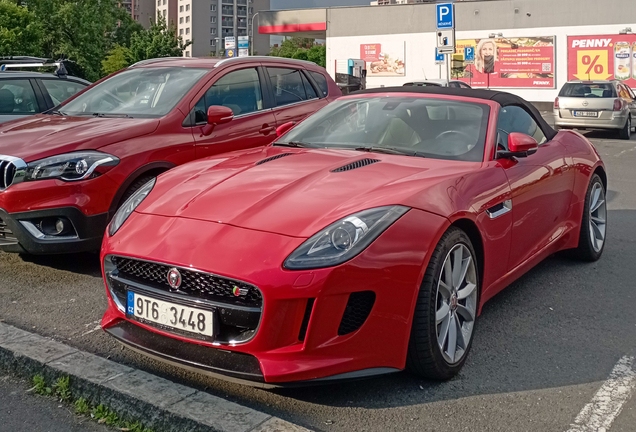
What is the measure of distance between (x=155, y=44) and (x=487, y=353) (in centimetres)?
5707

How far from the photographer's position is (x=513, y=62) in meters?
42.3

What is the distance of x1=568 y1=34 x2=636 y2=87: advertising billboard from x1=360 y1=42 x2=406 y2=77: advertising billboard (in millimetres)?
10768

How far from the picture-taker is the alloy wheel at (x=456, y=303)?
11.2 feet

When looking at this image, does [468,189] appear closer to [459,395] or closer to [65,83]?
[459,395]

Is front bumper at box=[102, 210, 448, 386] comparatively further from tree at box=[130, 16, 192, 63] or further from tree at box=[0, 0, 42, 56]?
tree at box=[130, 16, 192, 63]

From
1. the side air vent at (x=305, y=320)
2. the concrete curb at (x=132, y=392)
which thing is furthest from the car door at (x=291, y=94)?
the side air vent at (x=305, y=320)

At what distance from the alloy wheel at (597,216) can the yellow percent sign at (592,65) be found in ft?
120

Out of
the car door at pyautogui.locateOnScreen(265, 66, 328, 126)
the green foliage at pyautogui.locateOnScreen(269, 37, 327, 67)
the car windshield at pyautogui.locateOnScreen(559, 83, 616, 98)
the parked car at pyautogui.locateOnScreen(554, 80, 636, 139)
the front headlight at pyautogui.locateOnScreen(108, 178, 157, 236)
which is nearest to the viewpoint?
the front headlight at pyautogui.locateOnScreen(108, 178, 157, 236)

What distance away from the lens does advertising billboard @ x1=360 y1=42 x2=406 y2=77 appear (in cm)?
4662

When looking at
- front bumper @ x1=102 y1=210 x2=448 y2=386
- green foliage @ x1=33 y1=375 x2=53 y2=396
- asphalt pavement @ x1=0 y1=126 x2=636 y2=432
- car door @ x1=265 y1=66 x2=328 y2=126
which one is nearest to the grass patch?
green foliage @ x1=33 y1=375 x2=53 y2=396

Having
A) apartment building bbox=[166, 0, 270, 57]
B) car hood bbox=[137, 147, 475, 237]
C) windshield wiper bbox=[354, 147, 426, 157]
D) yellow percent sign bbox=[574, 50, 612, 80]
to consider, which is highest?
apartment building bbox=[166, 0, 270, 57]

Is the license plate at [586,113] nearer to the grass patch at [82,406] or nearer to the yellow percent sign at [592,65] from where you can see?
the grass patch at [82,406]

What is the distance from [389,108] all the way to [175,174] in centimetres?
147

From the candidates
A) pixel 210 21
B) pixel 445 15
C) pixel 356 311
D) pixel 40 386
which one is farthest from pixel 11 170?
pixel 210 21
